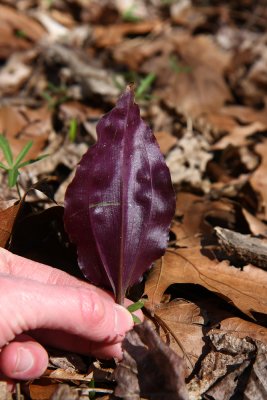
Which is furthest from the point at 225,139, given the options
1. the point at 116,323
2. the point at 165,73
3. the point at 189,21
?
the point at 189,21

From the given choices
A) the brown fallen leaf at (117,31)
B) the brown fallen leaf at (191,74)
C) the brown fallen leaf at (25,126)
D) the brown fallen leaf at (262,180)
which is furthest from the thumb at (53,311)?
the brown fallen leaf at (117,31)

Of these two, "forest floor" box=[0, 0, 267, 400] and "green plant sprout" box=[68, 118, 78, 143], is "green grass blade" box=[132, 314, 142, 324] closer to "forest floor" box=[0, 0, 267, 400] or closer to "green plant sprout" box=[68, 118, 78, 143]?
"forest floor" box=[0, 0, 267, 400]

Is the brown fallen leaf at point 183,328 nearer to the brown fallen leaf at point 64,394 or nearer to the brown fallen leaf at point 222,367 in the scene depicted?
the brown fallen leaf at point 222,367

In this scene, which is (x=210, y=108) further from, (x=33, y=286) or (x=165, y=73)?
(x=33, y=286)

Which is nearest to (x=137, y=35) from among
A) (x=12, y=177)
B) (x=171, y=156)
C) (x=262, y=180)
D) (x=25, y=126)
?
(x=25, y=126)

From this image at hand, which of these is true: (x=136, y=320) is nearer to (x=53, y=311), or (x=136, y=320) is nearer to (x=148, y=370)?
(x=148, y=370)

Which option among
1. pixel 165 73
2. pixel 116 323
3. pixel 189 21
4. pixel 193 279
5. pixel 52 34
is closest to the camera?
pixel 116 323
